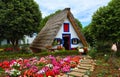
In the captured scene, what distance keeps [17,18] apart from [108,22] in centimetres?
1098

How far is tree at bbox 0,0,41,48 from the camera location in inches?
1023

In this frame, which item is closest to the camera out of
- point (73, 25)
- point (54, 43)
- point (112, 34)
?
point (112, 34)

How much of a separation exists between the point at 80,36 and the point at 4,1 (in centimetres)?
1089

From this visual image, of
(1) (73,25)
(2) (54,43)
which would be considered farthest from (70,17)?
(2) (54,43)

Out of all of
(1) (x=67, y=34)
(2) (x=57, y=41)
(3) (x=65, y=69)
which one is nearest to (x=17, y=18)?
(2) (x=57, y=41)

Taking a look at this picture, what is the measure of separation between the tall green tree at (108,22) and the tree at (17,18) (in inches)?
338

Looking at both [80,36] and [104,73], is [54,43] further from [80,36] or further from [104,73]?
[104,73]

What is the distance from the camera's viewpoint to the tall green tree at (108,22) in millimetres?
21672

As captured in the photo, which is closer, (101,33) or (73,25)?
(101,33)

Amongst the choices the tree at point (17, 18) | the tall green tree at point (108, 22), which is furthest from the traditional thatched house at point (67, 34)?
the tall green tree at point (108, 22)

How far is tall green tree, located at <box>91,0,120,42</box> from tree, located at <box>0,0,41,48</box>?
8.58m

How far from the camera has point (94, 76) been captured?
10.9m

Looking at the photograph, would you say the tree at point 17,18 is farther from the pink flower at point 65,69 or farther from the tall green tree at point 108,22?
the pink flower at point 65,69

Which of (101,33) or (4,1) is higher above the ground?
(4,1)
